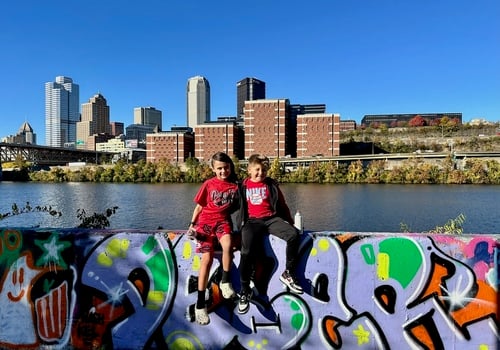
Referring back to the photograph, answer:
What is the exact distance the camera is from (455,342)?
3865 millimetres

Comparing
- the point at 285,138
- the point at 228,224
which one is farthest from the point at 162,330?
the point at 285,138

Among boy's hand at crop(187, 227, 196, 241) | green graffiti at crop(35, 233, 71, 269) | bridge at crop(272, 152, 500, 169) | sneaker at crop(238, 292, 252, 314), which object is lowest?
sneaker at crop(238, 292, 252, 314)

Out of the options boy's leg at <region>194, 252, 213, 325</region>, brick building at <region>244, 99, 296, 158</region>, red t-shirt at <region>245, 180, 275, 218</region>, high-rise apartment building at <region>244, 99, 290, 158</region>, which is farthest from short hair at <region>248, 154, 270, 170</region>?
high-rise apartment building at <region>244, 99, 290, 158</region>

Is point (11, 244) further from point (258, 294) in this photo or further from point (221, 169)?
point (258, 294)

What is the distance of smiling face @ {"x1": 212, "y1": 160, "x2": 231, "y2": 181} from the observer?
4.38 m

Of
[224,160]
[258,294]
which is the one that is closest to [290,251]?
[258,294]

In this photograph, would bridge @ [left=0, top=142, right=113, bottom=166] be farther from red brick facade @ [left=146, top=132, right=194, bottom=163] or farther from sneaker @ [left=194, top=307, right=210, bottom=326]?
sneaker @ [left=194, top=307, right=210, bottom=326]

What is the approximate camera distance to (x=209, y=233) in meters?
4.15

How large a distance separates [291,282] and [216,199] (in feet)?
4.20

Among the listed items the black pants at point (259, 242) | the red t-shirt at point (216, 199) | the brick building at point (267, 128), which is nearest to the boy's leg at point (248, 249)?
the black pants at point (259, 242)

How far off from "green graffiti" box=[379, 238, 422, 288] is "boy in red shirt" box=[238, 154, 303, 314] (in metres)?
0.99

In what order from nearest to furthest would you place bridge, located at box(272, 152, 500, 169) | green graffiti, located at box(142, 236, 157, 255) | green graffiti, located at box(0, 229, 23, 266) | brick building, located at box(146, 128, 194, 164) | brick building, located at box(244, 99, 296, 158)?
green graffiti, located at box(142, 236, 157, 255)
green graffiti, located at box(0, 229, 23, 266)
bridge, located at box(272, 152, 500, 169)
brick building, located at box(244, 99, 296, 158)
brick building, located at box(146, 128, 194, 164)

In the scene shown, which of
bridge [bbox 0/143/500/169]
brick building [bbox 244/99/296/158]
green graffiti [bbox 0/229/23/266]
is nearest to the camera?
green graffiti [bbox 0/229/23/266]

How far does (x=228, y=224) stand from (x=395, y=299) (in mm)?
2012
